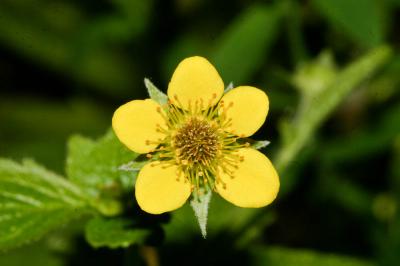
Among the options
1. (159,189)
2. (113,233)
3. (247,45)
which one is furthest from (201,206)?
(247,45)

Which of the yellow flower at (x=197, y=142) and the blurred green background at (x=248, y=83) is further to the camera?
the blurred green background at (x=248, y=83)

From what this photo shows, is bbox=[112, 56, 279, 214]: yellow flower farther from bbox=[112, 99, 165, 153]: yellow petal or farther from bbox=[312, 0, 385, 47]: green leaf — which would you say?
bbox=[312, 0, 385, 47]: green leaf

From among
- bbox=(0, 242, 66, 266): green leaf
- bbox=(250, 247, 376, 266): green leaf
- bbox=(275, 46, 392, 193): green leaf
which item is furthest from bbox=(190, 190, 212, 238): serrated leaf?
bbox=(0, 242, 66, 266): green leaf

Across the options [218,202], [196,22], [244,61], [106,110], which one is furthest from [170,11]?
[218,202]

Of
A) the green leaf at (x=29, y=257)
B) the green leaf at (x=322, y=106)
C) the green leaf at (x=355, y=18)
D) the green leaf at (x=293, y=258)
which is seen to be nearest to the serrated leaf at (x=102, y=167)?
the green leaf at (x=322, y=106)

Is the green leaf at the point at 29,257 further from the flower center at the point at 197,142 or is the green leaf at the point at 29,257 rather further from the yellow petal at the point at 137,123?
the yellow petal at the point at 137,123

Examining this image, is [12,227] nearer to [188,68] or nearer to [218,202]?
[188,68]

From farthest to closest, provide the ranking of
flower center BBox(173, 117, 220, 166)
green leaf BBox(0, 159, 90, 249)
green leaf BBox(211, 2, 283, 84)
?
green leaf BBox(211, 2, 283, 84), flower center BBox(173, 117, 220, 166), green leaf BBox(0, 159, 90, 249)

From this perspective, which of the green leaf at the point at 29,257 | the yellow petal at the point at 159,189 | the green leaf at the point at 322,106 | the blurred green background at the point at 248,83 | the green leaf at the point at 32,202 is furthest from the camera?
the green leaf at the point at 29,257
